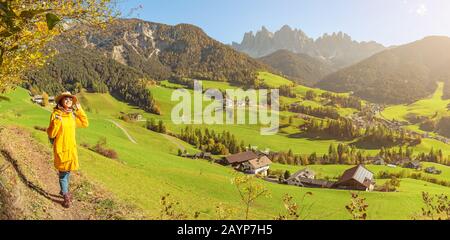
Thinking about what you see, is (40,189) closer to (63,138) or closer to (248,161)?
(63,138)

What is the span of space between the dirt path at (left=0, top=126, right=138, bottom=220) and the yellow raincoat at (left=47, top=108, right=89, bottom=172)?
1.75m

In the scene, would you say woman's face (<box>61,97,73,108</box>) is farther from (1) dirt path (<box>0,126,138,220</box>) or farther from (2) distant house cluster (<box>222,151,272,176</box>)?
(2) distant house cluster (<box>222,151,272,176</box>)

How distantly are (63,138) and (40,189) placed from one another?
13.4 ft

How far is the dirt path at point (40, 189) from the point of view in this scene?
13681 mm

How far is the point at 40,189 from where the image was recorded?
16.3 meters

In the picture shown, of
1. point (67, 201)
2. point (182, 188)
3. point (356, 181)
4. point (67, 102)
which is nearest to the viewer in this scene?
point (67, 102)

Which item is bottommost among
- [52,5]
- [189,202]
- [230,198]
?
[230,198]

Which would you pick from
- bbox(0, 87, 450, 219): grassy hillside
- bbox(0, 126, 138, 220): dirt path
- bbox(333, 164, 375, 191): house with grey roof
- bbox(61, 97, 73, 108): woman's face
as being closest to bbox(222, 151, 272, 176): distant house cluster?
bbox(333, 164, 375, 191): house with grey roof

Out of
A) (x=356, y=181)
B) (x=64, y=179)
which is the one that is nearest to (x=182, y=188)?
(x=64, y=179)

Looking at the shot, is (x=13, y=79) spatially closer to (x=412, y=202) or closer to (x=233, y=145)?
(x=412, y=202)

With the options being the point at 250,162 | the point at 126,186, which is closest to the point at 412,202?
the point at 250,162

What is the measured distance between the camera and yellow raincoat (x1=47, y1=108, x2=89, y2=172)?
1348cm
